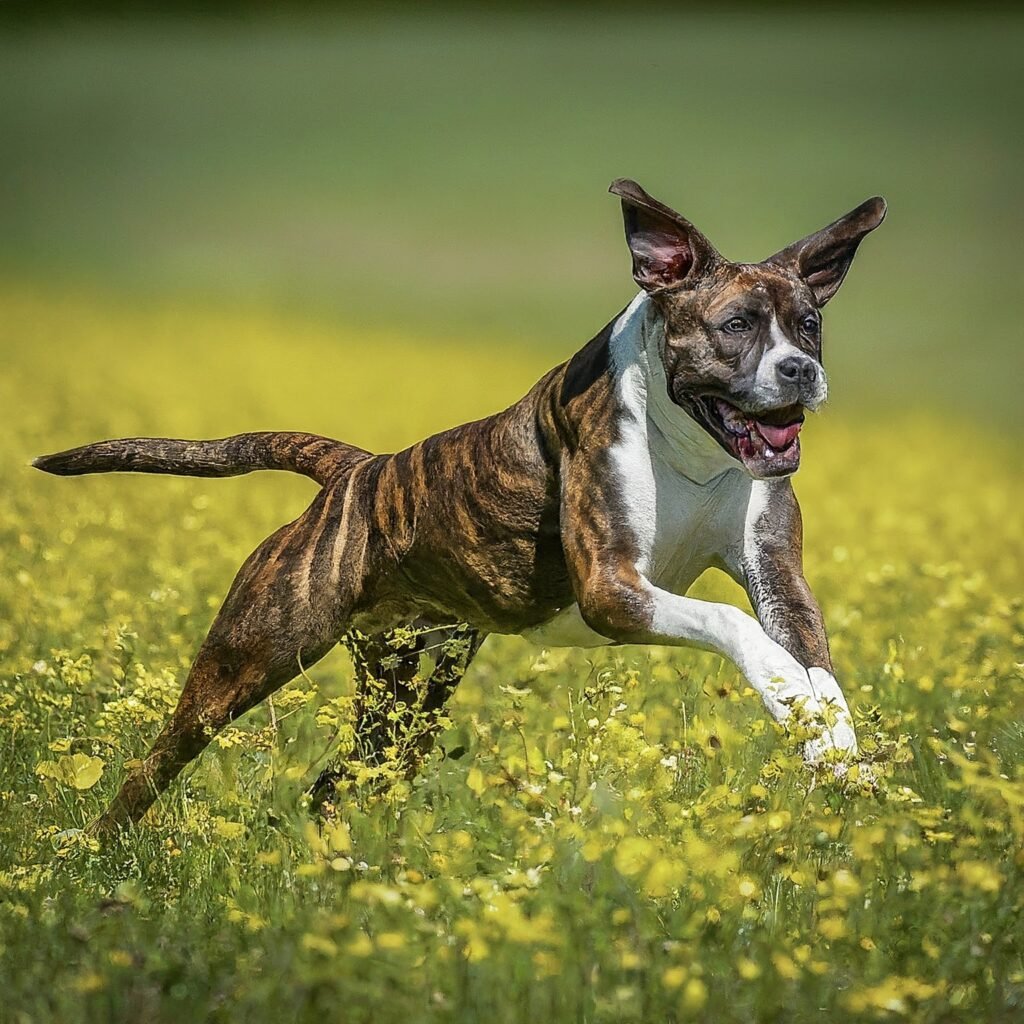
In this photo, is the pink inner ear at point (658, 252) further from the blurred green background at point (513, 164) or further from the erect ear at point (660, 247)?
the blurred green background at point (513, 164)

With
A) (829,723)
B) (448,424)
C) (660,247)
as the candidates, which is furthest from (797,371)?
(448,424)

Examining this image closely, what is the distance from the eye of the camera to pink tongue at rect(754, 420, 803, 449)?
472 centimetres

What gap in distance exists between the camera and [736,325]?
15.7ft

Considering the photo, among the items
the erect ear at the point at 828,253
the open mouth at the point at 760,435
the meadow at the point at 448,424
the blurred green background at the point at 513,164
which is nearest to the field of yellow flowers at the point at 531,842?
the meadow at the point at 448,424

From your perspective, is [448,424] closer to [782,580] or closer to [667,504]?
[667,504]

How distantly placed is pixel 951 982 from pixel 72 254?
16868mm

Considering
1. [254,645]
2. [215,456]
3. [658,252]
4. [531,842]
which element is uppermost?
[658,252]

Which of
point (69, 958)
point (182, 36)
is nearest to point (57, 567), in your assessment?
point (69, 958)

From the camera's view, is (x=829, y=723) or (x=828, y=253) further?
(x=828, y=253)

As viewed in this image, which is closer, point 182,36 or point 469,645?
point 469,645

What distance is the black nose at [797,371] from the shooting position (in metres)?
4.62

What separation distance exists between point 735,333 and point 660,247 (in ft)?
1.24

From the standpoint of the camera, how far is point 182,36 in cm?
1711

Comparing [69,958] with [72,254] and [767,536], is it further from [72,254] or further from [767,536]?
[72,254]
